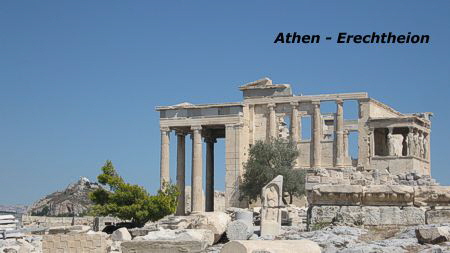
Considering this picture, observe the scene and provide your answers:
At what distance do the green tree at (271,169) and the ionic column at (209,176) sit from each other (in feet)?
13.4

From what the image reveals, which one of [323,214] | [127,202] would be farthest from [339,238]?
[127,202]

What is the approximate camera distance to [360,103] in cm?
4394

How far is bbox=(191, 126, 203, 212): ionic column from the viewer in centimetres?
4416

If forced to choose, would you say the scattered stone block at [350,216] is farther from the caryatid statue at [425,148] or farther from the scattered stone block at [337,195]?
the caryatid statue at [425,148]

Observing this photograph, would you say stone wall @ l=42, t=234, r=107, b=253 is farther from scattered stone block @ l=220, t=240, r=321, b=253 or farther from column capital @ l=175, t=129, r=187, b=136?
column capital @ l=175, t=129, r=187, b=136

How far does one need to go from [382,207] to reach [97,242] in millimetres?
5510

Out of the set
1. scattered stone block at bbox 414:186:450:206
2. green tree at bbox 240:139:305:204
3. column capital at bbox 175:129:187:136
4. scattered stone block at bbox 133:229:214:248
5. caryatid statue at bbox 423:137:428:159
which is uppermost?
column capital at bbox 175:129:187:136

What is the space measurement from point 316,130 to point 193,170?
7.00 meters

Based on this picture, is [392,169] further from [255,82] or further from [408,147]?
[255,82]

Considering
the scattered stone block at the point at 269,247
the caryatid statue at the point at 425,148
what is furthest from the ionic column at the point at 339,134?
the scattered stone block at the point at 269,247

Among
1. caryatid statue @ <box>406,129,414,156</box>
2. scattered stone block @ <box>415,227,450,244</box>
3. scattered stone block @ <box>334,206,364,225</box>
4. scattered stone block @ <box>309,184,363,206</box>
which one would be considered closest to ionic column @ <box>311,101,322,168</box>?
caryatid statue @ <box>406,129,414,156</box>

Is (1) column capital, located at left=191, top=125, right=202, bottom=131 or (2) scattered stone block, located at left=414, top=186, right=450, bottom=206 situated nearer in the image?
(2) scattered stone block, located at left=414, top=186, right=450, bottom=206

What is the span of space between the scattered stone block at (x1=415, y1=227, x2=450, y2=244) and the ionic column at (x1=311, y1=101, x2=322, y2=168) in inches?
1235

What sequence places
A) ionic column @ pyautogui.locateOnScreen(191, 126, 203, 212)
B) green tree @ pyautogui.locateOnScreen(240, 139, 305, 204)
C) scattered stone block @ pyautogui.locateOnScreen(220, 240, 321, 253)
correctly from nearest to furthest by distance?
1. scattered stone block @ pyautogui.locateOnScreen(220, 240, 321, 253)
2. green tree @ pyautogui.locateOnScreen(240, 139, 305, 204)
3. ionic column @ pyautogui.locateOnScreen(191, 126, 203, 212)
